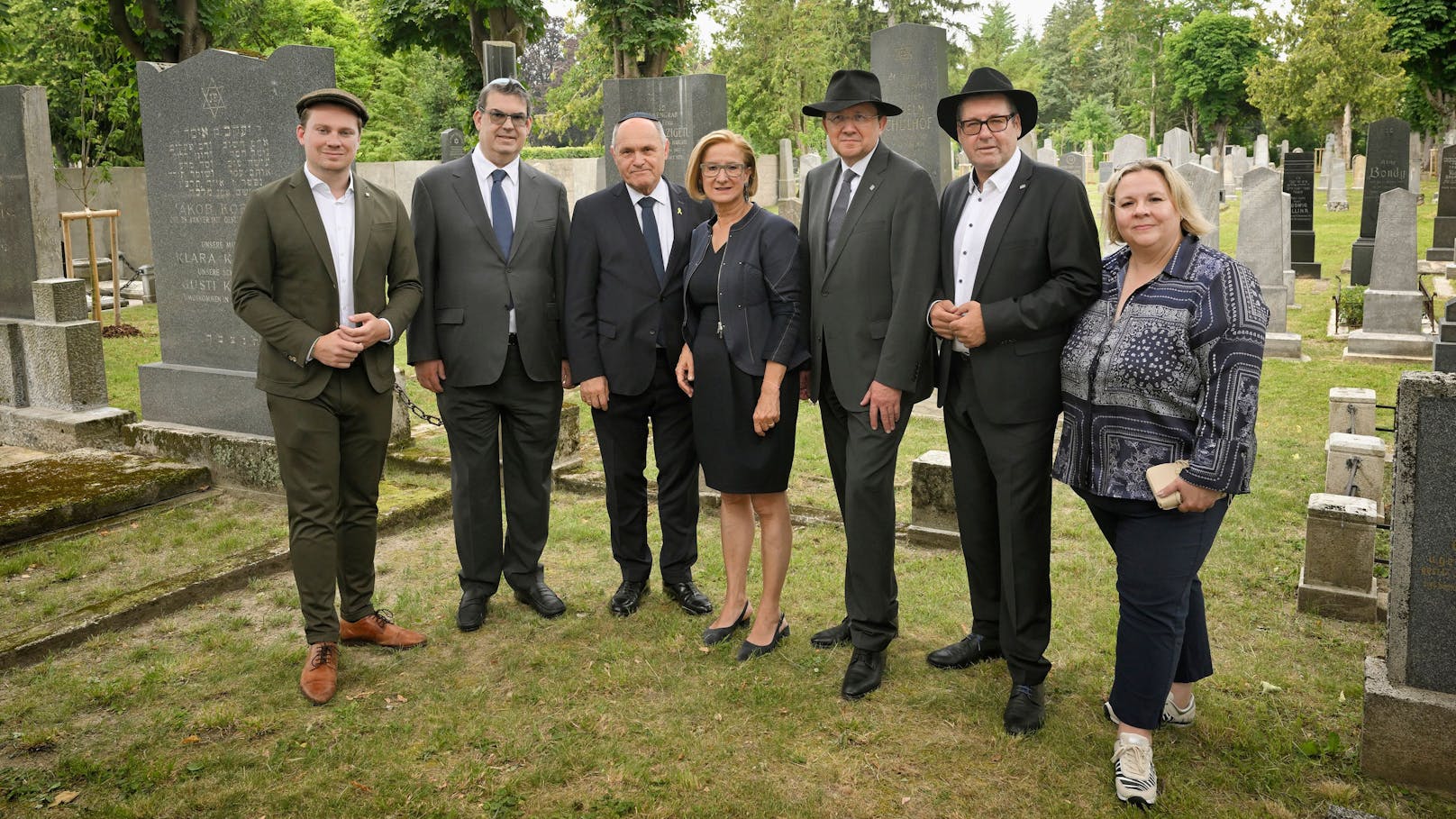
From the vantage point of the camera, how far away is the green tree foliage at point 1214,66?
54688 millimetres

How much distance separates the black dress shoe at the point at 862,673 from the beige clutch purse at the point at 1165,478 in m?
1.40

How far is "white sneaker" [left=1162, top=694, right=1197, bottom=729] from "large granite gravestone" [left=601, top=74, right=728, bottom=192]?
7.48 metres

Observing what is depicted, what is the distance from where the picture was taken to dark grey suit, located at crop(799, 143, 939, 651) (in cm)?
403

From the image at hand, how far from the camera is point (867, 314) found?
4137mm

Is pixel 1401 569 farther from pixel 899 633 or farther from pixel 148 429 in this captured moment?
pixel 148 429

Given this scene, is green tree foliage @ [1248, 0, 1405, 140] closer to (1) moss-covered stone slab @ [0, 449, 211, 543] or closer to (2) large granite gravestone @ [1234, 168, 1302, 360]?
(2) large granite gravestone @ [1234, 168, 1302, 360]

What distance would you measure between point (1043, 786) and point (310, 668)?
9.17 feet

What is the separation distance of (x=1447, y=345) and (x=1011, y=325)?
5271 millimetres

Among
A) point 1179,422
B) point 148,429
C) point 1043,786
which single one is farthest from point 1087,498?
point 148,429

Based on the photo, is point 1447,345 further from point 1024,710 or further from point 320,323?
point 320,323

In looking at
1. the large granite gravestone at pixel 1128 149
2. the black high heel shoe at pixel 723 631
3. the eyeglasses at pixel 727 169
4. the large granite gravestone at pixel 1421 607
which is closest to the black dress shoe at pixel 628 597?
the black high heel shoe at pixel 723 631

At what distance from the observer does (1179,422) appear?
11.1 ft

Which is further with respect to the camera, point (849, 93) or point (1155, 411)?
point (849, 93)

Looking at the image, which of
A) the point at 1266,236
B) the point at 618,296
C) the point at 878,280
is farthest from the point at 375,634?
the point at 1266,236
